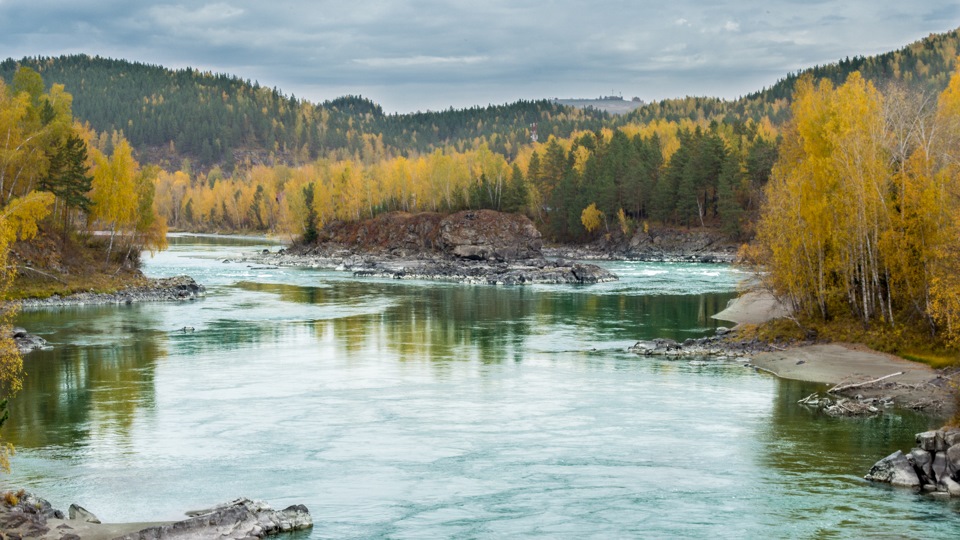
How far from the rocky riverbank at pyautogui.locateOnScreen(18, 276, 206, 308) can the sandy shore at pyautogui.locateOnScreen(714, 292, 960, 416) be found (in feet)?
164

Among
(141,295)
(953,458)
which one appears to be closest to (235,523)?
(953,458)

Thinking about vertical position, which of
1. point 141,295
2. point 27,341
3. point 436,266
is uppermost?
point 436,266

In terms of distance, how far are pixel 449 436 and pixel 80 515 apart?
13143mm

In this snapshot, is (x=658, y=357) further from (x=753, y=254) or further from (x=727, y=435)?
(x=727, y=435)

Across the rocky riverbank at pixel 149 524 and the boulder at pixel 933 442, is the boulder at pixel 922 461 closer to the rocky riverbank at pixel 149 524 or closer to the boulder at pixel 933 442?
the boulder at pixel 933 442

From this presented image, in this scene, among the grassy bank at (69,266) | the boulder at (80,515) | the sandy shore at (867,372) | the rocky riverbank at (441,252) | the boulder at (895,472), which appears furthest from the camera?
the rocky riverbank at (441,252)

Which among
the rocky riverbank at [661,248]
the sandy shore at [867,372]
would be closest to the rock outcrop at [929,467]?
the sandy shore at [867,372]

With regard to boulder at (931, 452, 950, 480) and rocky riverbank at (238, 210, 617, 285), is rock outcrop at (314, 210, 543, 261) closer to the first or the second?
rocky riverbank at (238, 210, 617, 285)

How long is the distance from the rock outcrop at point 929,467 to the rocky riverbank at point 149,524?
16.1 meters

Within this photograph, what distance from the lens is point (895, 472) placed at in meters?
26.3

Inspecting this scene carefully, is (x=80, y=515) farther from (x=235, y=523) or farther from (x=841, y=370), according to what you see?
(x=841, y=370)

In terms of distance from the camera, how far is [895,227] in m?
45.6

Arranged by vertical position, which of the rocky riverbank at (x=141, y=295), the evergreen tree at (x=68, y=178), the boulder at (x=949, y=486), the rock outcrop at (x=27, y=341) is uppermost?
the evergreen tree at (x=68, y=178)

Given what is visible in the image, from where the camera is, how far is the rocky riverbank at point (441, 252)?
350 feet
